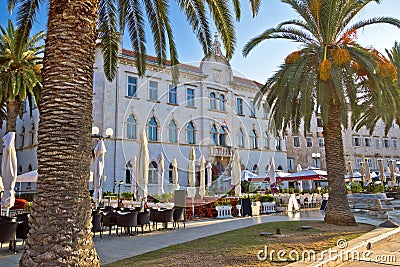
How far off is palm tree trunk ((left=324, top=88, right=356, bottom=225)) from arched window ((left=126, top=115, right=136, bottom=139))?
706 inches

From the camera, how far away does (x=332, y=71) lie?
434 inches

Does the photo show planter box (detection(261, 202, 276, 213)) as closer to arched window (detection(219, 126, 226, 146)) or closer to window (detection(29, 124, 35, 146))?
arched window (detection(219, 126, 226, 146))

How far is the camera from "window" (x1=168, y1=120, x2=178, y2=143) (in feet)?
98.6

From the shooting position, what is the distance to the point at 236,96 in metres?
35.8

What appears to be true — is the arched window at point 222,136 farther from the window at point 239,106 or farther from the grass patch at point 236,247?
the grass patch at point 236,247

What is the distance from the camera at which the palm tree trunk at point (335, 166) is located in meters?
11.6

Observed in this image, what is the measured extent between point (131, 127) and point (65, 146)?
23335mm

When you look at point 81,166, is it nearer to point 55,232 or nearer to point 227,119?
point 55,232

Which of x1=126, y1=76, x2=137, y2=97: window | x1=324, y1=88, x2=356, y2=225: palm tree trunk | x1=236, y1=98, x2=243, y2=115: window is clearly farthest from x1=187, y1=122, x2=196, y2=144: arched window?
x1=324, y1=88, x2=356, y2=225: palm tree trunk

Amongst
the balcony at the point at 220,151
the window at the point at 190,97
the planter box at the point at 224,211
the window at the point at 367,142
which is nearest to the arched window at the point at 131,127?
the window at the point at 190,97

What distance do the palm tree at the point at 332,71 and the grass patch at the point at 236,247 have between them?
2.45 metres

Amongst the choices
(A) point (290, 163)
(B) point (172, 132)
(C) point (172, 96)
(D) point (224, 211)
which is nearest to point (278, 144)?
(A) point (290, 163)

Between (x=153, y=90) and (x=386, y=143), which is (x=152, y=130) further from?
(x=386, y=143)

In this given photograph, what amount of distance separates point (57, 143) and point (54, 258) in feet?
4.60
